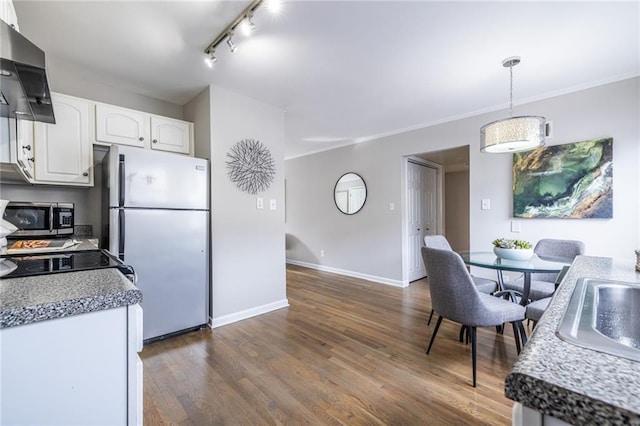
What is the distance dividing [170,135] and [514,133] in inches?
124

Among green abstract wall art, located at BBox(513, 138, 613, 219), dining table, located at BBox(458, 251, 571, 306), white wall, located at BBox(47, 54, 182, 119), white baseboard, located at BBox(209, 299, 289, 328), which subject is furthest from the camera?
white baseboard, located at BBox(209, 299, 289, 328)

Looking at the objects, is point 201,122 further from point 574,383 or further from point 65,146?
point 574,383

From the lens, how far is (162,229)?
7.91 feet

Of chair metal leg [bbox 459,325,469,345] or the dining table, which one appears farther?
chair metal leg [bbox 459,325,469,345]

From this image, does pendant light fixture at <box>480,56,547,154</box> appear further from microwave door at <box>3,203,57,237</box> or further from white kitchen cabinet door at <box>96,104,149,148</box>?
microwave door at <box>3,203,57,237</box>

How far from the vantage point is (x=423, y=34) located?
1964mm

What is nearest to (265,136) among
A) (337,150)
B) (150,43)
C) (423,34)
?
(150,43)

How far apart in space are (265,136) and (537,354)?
122 inches

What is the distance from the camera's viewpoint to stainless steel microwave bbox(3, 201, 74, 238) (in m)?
1.97

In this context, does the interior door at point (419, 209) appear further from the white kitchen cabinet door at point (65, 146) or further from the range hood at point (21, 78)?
the range hood at point (21, 78)

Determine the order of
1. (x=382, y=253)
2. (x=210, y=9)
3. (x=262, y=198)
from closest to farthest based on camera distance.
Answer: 1. (x=210, y=9)
2. (x=262, y=198)
3. (x=382, y=253)

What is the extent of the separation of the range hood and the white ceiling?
33.9 inches

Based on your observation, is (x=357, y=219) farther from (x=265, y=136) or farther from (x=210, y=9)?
(x=210, y=9)

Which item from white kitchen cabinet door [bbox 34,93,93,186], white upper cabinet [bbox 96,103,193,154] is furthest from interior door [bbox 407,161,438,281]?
white kitchen cabinet door [bbox 34,93,93,186]
